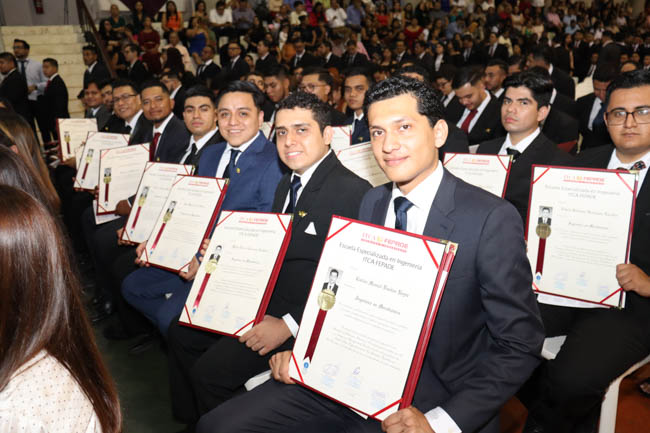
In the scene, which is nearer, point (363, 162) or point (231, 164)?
→ point (231, 164)

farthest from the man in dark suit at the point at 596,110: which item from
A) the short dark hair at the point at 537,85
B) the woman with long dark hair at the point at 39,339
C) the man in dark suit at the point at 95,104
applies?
the man in dark suit at the point at 95,104

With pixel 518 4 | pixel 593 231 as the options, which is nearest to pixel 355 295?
pixel 593 231

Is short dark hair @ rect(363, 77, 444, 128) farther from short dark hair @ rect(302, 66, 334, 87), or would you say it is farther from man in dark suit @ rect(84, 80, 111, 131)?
man in dark suit @ rect(84, 80, 111, 131)

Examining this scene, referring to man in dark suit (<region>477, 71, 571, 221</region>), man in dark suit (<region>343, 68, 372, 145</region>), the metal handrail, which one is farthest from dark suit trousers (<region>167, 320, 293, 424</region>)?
the metal handrail

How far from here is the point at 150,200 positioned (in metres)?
3.12

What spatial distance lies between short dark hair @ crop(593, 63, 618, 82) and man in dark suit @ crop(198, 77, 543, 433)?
4.55 m

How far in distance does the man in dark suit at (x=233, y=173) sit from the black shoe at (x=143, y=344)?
45cm

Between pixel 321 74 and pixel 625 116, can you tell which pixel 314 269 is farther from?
pixel 321 74

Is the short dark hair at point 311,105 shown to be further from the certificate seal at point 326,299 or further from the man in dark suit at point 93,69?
the man in dark suit at point 93,69

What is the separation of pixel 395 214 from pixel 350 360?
52cm

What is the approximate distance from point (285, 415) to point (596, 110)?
512cm

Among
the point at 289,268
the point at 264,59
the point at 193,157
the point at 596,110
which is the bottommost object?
the point at 289,268

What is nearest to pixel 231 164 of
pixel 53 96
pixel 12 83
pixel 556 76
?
pixel 556 76

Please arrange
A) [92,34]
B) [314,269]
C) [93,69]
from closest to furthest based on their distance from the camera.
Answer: [314,269]
[93,69]
[92,34]
